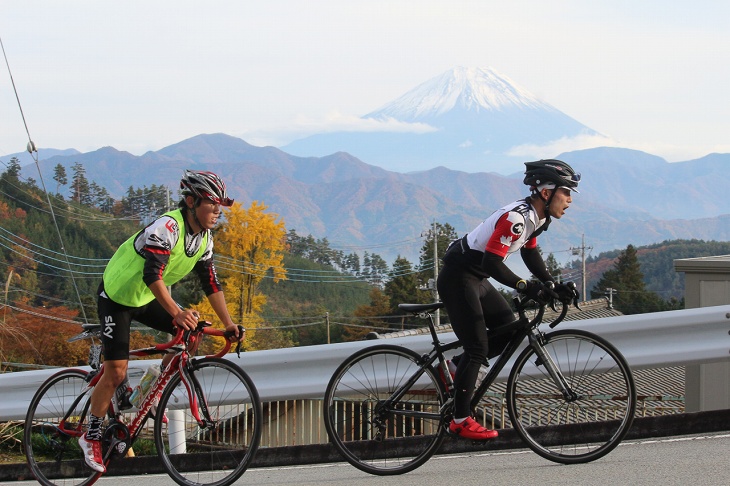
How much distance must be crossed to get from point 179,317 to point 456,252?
176cm

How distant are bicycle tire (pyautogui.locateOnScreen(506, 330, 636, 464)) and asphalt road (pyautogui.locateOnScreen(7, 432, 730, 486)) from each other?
13 centimetres

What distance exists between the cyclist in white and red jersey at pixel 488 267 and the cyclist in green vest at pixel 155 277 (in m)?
1.39

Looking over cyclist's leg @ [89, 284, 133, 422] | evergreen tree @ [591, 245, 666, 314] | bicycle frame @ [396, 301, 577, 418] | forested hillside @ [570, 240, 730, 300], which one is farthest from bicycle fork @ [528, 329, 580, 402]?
forested hillside @ [570, 240, 730, 300]

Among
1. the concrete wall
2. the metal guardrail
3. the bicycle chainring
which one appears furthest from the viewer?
the concrete wall

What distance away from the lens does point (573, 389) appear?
5859mm

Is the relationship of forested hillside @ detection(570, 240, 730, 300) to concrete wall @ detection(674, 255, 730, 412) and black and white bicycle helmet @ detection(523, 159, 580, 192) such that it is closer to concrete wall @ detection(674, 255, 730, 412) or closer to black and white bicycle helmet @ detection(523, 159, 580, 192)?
concrete wall @ detection(674, 255, 730, 412)

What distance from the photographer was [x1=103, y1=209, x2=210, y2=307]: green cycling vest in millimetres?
5632

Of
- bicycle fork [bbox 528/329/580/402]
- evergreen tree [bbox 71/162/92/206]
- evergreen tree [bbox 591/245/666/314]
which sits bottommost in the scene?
evergreen tree [bbox 591/245/666/314]

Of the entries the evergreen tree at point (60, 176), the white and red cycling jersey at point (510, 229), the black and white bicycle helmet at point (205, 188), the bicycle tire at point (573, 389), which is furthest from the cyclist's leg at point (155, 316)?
the evergreen tree at point (60, 176)

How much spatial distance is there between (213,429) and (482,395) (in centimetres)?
168

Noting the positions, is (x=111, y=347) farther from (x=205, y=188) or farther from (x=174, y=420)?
(x=205, y=188)

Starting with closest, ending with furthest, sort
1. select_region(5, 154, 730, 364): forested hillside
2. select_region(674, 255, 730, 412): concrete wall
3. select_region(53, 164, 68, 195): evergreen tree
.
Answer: select_region(674, 255, 730, 412): concrete wall, select_region(5, 154, 730, 364): forested hillside, select_region(53, 164, 68, 195): evergreen tree

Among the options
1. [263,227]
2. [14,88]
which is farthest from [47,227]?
[14,88]

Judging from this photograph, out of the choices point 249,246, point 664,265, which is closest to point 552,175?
point 249,246
